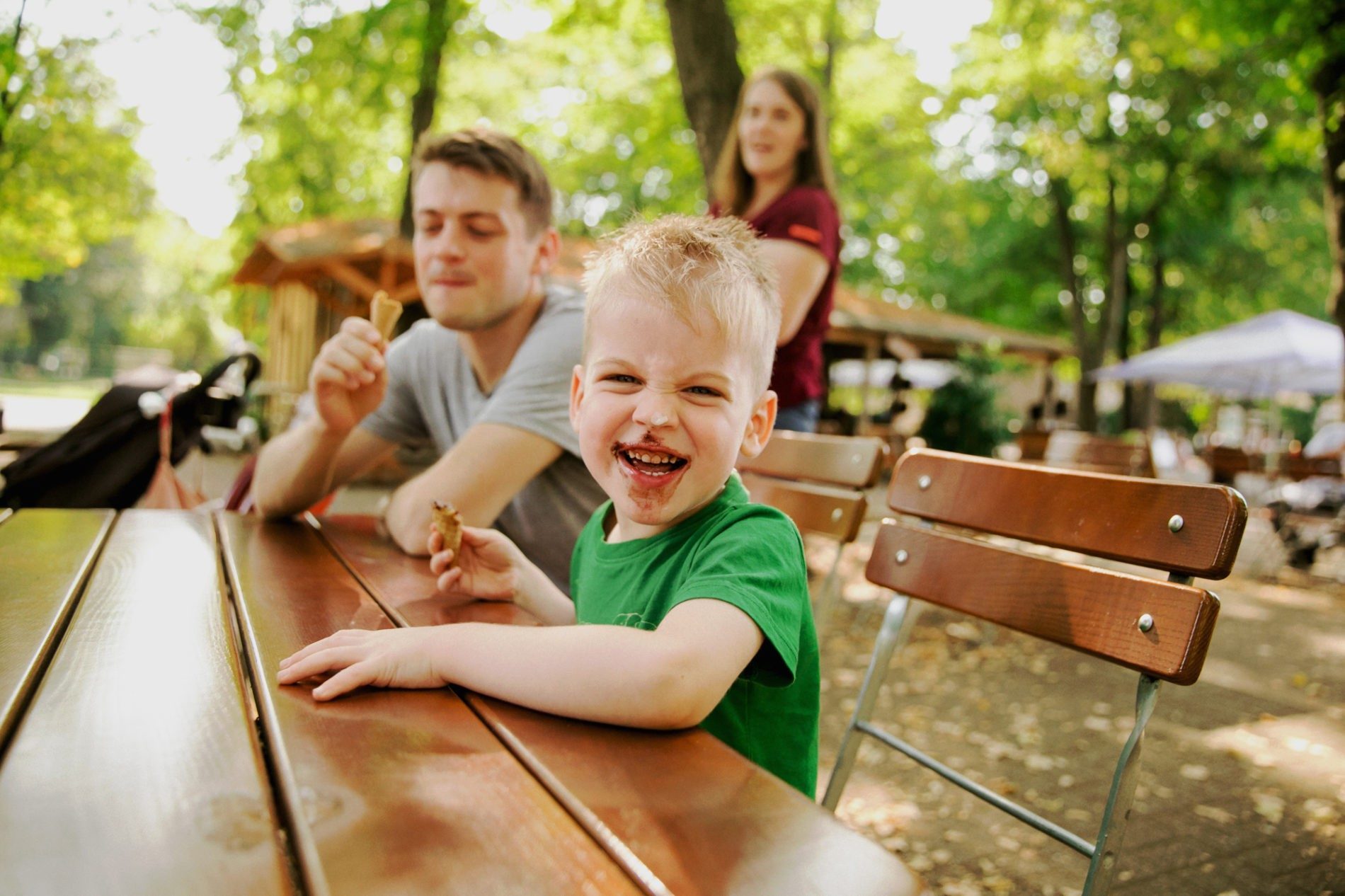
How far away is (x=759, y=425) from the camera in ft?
4.97

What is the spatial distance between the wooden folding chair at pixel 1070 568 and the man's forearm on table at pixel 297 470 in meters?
1.30

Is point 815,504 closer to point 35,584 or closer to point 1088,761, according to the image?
point 35,584

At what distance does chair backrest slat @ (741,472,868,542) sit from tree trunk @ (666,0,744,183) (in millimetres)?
3976

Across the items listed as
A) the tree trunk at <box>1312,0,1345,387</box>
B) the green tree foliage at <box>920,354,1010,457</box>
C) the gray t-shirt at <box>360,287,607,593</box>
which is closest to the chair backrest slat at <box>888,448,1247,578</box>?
the gray t-shirt at <box>360,287,607,593</box>

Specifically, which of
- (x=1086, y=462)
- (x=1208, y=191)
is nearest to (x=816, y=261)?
(x=1086, y=462)

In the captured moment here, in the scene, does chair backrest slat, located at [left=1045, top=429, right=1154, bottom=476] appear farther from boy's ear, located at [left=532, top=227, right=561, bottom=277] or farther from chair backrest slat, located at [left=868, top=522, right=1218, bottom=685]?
chair backrest slat, located at [left=868, top=522, right=1218, bottom=685]

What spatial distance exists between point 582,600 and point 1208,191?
21.3 m

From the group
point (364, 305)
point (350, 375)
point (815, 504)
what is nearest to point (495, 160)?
point (350, 375)

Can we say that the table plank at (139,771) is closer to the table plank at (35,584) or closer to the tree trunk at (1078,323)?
the table plank at (35,584)

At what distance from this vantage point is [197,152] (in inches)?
791

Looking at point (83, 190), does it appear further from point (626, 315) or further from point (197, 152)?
point (626, 315)

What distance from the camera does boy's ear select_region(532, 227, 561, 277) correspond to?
2.57 meters

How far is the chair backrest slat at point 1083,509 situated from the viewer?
133cm

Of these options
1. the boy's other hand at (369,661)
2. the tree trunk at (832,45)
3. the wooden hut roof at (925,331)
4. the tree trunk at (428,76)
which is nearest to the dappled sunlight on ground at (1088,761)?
the boy's other hand at (369,661)
